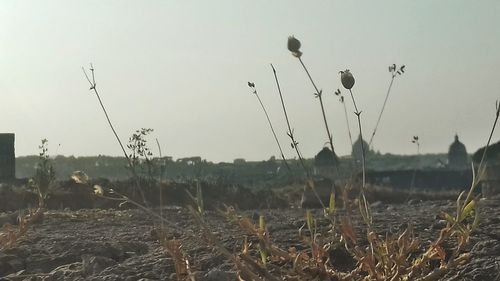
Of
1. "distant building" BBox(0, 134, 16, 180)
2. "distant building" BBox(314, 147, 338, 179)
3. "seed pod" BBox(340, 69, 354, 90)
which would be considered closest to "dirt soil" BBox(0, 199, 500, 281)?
"distant building" BBox(314, 147, 338, 179)

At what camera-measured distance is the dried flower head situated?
2246 mm

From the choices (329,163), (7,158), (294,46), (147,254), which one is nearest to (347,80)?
(294,46)

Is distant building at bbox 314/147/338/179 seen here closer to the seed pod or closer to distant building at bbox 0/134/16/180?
the seed pod

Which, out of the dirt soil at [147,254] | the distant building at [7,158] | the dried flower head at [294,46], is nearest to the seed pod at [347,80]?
the dried flower head at [294,46]

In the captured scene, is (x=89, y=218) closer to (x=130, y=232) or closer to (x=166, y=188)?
(x=130, y=232)

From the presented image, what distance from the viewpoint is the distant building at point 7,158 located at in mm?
15469

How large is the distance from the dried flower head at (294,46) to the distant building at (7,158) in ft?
45.6

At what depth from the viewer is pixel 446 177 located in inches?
1074

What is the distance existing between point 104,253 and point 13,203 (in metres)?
8.06

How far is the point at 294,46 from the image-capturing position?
7.42 ft

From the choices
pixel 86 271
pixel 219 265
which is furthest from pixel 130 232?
pixel 219 265

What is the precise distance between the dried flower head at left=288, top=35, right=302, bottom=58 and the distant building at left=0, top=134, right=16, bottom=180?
13884 millimetres

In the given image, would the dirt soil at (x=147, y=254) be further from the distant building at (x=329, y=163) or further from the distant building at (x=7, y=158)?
the distant building at (x=7, y=158)

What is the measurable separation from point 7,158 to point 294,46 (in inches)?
585
